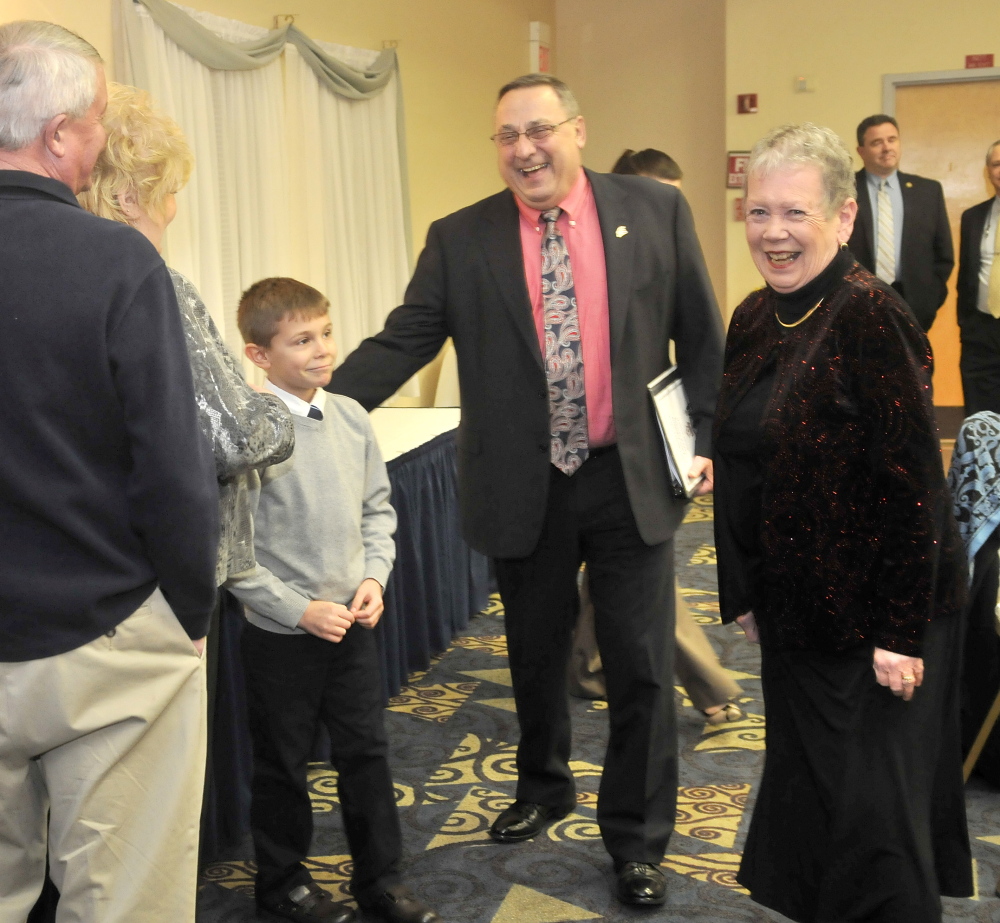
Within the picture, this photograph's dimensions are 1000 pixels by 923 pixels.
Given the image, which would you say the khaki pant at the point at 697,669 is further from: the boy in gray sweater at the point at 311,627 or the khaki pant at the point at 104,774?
the khaki pant at the point at 104,774

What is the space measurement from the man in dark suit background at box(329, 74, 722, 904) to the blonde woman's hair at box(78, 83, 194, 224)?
81 cm

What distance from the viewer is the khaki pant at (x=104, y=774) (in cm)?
134

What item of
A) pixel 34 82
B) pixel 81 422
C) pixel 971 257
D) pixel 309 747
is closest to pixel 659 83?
pixel 971 257

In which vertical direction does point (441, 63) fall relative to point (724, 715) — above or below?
above

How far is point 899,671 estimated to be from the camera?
1645 millimetres

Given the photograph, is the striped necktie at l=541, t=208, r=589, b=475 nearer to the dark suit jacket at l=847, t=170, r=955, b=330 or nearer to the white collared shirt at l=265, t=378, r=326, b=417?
the white collared shirt at l=265, t=378, r=326, b=417

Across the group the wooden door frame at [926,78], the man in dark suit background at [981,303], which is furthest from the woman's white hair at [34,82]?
the wooden door frame at [926,78]

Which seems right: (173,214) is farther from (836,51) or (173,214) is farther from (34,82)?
(836,51)

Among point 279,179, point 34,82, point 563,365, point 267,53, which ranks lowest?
point 563,365

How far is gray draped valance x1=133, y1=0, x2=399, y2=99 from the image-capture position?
4.39 m

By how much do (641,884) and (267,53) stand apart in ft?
13.6

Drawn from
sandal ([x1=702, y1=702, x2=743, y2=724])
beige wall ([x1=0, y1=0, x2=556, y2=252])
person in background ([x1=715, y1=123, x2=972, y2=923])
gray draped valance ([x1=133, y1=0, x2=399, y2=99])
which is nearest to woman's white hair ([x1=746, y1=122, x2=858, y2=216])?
person in background ([x1=715, y1=123, x2=972, y2=923])

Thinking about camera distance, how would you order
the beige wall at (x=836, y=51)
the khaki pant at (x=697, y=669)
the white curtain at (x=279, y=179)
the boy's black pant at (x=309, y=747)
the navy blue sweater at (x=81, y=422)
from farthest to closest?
1. the beige wall at (x=836, y=51)
2. the white curtain at (x=279, y=179)
3. the khaki pant at (x=697, y=669)
4. the boy's black pant at (x=309, y=747)
5. the navy blue sweater at (x=81, y=422)

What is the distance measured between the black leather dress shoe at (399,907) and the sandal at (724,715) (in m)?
1.26
